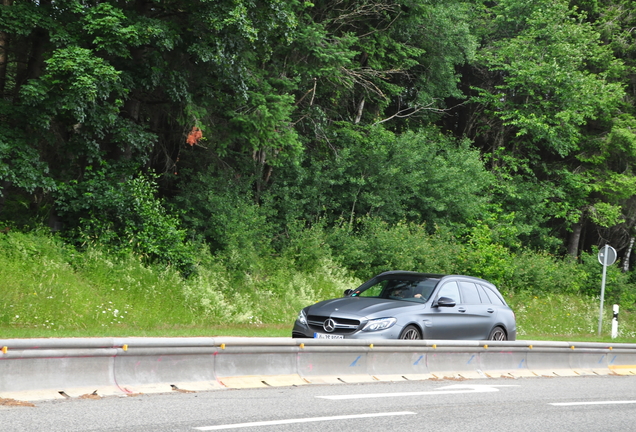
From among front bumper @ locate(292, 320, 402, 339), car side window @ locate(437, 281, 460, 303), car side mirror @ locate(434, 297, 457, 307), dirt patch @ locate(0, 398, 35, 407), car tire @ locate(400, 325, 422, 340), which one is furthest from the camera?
car side window @ locate(437, 281, 460, 303)

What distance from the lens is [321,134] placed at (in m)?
28.1

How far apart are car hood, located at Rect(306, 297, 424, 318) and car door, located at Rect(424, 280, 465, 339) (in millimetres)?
395

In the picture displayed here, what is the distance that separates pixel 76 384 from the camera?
7.88 m

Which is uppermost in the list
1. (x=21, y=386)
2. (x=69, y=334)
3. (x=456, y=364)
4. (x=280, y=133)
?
(x=280, y=133)

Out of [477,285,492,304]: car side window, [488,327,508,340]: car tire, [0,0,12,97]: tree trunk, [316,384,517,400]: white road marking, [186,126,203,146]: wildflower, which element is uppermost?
[0,0,12,97]: tree trunk

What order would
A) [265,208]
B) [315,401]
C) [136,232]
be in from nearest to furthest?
[315,401] → [136,232] → [265,208]

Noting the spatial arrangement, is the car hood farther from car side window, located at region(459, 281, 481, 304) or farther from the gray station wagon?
car side window, located at region(459, 281, 481, 304)

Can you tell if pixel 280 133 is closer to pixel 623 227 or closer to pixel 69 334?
pixel 69 334

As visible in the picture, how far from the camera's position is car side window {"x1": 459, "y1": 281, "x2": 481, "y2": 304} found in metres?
14.3

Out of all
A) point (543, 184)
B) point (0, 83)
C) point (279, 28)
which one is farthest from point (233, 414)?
point (543, 184)

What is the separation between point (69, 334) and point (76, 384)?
6.37m

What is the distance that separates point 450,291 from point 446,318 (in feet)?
2.27

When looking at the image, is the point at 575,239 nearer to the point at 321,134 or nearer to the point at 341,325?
the point at 321,134

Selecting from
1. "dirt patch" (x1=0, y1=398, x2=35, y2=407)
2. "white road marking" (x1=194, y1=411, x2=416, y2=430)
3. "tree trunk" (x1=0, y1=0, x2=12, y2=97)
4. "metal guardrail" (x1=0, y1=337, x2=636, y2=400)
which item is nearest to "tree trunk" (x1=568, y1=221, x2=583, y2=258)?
"metal guardrail" (x1=0, y1=337, x2=636, y2=400)
